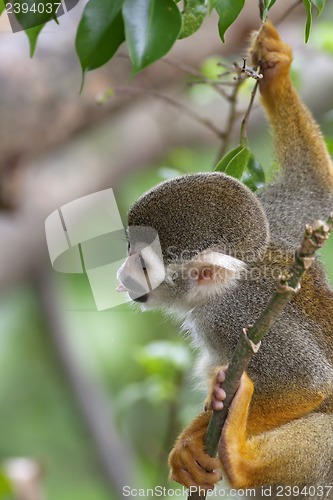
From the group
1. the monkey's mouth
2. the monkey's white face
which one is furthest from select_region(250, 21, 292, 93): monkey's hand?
the monkey's mouth

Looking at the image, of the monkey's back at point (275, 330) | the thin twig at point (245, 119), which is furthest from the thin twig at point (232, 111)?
the monkey's back at point (275, 330)

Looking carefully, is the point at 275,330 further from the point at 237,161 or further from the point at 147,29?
the point at 147,29

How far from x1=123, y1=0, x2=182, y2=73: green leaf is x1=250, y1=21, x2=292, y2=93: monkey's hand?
5.44ft

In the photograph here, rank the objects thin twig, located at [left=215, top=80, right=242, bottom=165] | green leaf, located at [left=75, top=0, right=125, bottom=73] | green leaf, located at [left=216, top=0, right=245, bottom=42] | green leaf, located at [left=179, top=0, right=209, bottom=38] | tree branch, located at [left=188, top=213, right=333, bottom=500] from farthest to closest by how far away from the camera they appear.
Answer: thin twig, located at [left=215, top=80, right=242, bottom=165] < green leaf, located at [left=179, top=0, right=209, bottom=38] < green leaf, located at [left=216, top=0, right=245, bottom=42] < green leaf, located at [left=75, top=0, right=125, bottom=73] < tree branch, located at [left=188, top=213, right=333, bottom=500]

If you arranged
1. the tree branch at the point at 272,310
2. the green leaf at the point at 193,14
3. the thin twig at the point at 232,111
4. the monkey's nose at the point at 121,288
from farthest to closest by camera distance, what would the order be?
1. the thin twig at the point at 232,111
2. the monkey's nose at the point at 121,288
3. the green leaf at the point at 193,14
4. the tree branch at the point at 272,310

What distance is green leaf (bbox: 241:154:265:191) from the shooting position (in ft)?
Answer: 10.3

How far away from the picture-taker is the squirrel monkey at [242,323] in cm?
301

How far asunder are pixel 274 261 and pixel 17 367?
5.37 meters

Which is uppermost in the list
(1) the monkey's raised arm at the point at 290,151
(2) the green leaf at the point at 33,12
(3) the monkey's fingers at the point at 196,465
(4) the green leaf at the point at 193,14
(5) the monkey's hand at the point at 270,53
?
(2) the green leaf at the point at 33,12

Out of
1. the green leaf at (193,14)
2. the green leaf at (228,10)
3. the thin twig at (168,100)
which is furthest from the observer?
the thin twig at (168,100)

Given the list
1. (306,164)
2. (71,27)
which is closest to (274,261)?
(306,164)

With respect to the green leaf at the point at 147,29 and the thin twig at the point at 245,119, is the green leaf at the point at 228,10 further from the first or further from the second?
the thin twig at the point at 245,119

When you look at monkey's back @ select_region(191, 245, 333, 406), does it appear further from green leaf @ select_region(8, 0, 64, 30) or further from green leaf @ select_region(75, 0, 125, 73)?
green leaf @ select_region(8, 0, 64, 30)

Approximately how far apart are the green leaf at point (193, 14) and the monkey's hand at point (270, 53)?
1.10m
